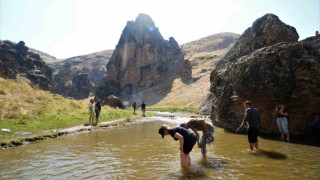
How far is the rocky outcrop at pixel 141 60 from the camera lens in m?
103

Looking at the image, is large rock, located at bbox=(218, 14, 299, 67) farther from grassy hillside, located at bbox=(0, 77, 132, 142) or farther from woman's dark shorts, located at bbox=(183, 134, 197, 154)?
grassy hillside, located at bbox=(0, 77, 132, 142)

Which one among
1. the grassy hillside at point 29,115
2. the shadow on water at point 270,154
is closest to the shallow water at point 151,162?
the shadow on water at point 270,154

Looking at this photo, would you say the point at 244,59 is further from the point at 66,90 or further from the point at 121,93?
the point at 66,90

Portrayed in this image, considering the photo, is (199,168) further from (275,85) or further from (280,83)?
(280,83)

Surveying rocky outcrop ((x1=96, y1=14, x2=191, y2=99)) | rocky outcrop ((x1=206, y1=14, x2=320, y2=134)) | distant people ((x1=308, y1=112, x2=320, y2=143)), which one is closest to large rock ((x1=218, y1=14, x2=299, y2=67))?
rocky outcrop ((x1=206, y1=14, x2=320, y2=134))

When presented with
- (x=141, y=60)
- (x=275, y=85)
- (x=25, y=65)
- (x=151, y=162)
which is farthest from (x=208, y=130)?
(x=141, y=60)

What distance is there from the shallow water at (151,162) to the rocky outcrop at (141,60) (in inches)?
3425

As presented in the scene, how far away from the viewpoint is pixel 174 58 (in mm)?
110812

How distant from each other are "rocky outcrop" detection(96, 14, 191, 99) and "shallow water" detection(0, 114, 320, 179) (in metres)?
87.0

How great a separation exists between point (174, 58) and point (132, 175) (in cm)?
10607

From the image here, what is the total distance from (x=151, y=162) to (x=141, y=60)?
101m

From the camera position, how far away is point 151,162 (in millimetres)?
8406

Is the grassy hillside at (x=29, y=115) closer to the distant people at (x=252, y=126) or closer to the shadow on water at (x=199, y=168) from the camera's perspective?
the shadow on water at (x=199, y=168)

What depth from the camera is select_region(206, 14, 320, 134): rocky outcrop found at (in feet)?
42.3
